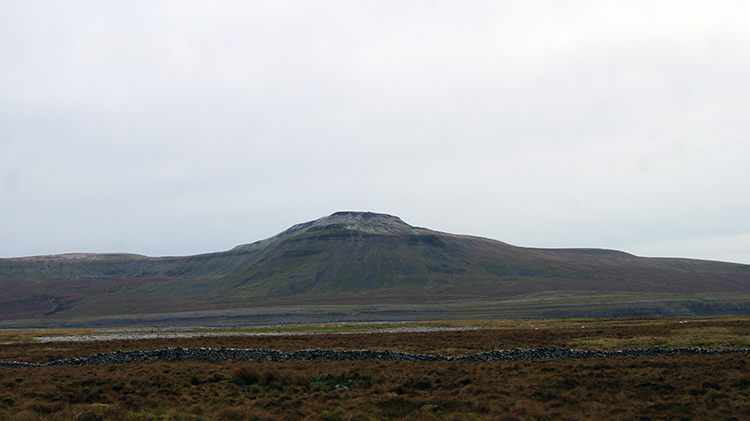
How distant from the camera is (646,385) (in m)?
21.0

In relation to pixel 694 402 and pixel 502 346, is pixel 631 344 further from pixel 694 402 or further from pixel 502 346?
pixel 694 402

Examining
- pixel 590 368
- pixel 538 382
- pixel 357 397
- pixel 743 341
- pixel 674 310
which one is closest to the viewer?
pixel 357 397

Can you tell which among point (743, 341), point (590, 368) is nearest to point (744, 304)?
point (743, 341)

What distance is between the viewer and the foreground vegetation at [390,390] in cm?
1748

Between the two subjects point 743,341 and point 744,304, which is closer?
point 743,341

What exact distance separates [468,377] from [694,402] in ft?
32.5

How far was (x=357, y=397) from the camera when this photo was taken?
20688mm

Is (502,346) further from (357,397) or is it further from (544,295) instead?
(544,295)

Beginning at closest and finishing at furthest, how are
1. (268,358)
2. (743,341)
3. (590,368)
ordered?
(590,368)
(268,358)
(743,341)

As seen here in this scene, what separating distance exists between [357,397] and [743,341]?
34.5 m

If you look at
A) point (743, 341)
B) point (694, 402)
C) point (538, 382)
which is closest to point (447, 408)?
point (538, 382)

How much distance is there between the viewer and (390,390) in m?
21.6

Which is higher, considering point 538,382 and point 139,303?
point 538,382

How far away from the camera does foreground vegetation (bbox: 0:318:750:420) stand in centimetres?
1748
